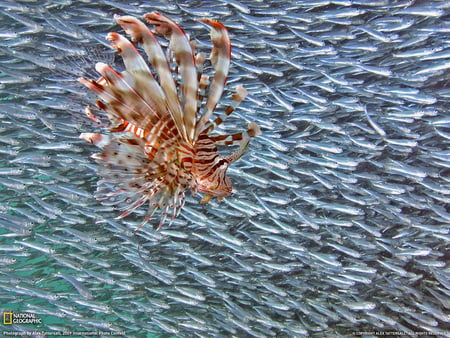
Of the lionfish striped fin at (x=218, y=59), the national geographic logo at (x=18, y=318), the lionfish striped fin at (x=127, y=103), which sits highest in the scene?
the lionfish striped fin at (x=218, y=59)

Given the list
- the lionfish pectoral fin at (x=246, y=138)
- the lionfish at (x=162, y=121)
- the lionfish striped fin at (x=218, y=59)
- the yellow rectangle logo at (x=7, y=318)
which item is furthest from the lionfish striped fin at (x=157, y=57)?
the yellow rectangle logo at (x=7, y=318)

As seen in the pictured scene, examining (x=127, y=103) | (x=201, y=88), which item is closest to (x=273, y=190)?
(x=201, y=88)

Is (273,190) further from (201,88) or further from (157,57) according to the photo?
(157,57)

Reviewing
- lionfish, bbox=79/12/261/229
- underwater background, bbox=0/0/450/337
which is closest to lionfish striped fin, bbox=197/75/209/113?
lionfish, bbox=79/12/261/229

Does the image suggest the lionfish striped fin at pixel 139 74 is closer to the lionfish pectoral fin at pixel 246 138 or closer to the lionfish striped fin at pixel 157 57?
the lionfish striped fin at pixel 157 57

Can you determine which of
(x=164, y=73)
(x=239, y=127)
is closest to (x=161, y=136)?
(x=164, y=73)

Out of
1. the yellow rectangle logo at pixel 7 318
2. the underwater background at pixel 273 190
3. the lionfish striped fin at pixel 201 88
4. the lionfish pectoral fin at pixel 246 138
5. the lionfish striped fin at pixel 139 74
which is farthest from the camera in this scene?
the yellow rectangle logo at pixel 7 318

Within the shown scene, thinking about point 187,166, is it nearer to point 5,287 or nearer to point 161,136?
point 161,136

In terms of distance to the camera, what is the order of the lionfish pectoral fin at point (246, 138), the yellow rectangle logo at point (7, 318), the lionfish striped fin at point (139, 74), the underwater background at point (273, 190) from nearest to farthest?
the lionfish striped fin at point (139, 74) → the lionfish pectoral fin at point (246, 138) → the underwater background at point (273, 190) → the yellow rectangle logo at point (7, 318)
